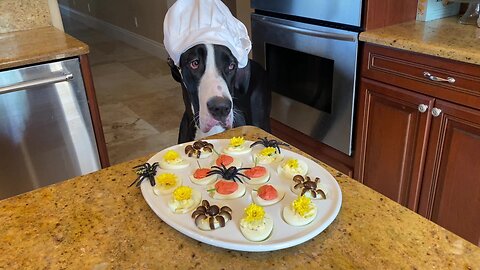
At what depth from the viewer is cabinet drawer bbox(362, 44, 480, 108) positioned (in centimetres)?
150

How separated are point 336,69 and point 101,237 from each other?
150 cm

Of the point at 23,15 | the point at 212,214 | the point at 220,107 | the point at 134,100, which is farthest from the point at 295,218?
the point at 134,100

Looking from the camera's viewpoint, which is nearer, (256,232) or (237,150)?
Answer: (256,232)

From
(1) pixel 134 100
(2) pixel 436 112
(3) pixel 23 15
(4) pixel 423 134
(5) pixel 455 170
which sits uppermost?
(3) pixel 23 15

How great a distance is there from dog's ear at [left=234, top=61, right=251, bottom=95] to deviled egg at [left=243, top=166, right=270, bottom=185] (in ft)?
2.34

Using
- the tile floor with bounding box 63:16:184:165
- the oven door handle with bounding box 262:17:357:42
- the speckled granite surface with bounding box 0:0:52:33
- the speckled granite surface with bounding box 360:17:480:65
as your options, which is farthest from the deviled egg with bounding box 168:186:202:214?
the tile floor with bounding box 63:16:184:165

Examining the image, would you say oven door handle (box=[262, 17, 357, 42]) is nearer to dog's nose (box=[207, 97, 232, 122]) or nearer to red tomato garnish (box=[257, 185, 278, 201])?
dog's nose (box=[207, 97, 232, 122])

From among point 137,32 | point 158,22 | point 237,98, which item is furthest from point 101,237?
point 137,32

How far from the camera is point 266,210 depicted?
71 cm

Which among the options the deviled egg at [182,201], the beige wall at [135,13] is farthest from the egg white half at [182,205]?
the beige wall at [135,13]

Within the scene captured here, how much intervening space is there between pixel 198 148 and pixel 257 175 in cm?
17

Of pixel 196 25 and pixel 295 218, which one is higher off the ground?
pixel 196 25

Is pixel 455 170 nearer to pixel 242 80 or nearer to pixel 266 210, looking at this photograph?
pixel 242 80

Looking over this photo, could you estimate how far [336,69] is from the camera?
1.95 m
